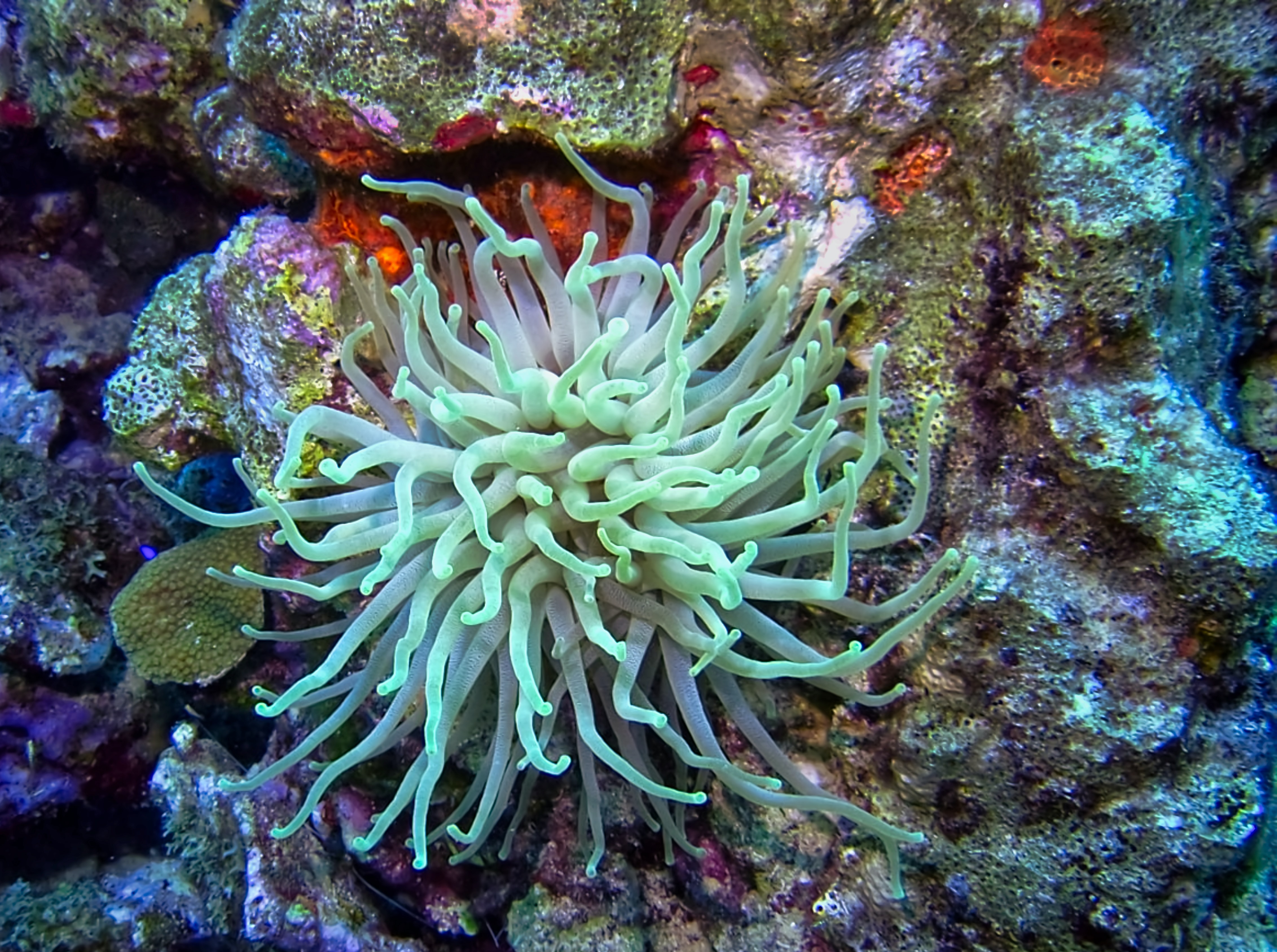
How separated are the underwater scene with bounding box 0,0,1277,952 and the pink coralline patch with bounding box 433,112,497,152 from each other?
0.07 feet

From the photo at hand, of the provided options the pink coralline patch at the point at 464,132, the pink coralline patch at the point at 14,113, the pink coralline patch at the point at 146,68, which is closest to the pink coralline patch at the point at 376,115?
the pink coralline patch at the point at 464,132

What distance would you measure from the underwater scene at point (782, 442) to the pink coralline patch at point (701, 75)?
0.8 inches

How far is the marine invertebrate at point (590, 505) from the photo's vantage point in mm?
2066

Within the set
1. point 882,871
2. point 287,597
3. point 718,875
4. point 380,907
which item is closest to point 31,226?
point 287,597

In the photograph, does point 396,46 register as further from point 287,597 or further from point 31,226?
point 31,226

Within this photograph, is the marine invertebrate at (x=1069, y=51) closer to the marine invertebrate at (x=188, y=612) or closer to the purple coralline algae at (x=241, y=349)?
the purple coralline algae at (x=241, y=349)

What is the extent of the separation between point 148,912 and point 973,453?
3885 millimetres

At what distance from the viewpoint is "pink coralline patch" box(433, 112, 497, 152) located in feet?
7.75

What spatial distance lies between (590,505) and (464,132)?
119 cm

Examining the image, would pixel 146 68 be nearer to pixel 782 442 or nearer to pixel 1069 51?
pixel 782 442

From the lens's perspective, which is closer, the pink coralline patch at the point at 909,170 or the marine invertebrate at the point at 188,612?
the pink coralline patch at the point at 909,170

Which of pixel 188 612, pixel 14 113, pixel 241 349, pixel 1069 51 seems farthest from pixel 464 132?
pixel 14 113

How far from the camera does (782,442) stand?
2.40 m

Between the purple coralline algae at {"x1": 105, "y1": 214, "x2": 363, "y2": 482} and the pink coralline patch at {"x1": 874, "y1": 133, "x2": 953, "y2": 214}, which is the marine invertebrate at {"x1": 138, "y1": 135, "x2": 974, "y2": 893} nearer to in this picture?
the purple coralline algae at {"x1": 105, "y1": 214, "x2": 363, "y2": 482}
